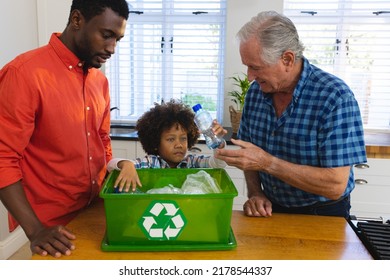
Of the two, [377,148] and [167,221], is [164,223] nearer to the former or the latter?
[167,221]

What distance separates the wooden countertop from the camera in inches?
41.5

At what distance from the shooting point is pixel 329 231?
4.02ft

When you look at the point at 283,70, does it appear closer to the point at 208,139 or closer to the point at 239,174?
the point at 208,139

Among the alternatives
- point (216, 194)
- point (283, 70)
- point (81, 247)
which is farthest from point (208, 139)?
point (81, 247)

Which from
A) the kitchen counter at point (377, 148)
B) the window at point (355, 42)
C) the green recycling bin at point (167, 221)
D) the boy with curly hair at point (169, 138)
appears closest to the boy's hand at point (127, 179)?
the green recycling bin at point (167, 221)

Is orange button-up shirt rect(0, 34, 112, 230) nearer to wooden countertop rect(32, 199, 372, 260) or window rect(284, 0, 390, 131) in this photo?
wooden countertop rect(32, 199, 372, 260)

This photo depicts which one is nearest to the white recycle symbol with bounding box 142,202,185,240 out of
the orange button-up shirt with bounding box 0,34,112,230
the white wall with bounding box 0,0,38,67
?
the orange button-up shirt with bounding box 0,34,112,230

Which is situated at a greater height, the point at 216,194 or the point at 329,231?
the point at 216,194

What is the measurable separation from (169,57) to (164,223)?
247 cm

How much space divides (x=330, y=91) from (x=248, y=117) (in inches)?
15.0

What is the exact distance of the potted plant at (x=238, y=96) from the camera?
2963 mm

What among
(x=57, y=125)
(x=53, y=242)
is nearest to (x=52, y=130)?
(x=57, y=125)

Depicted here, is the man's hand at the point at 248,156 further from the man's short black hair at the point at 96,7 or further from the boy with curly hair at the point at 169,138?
the man's short black hair at the point at 96,7

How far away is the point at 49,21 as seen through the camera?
2.99m
